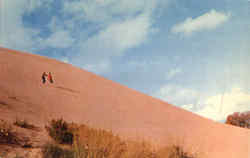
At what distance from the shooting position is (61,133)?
27.3 ft

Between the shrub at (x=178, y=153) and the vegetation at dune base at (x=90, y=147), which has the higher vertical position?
the vegetation at dune base at (x=90, y=147)

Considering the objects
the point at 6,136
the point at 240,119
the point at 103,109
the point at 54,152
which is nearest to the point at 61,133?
the point at 6,136

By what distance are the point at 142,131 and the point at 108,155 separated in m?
9.03

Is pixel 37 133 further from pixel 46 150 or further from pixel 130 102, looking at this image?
pixel 130 102

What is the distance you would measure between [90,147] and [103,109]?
1222 cm

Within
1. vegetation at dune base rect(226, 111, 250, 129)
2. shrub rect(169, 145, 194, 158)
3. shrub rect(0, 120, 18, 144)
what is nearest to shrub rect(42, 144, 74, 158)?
shrub rect(0, 120, 18, 144)

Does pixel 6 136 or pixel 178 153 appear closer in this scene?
pixel 6 136

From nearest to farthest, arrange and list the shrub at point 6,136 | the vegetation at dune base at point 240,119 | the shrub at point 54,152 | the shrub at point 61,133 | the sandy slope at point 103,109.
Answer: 1. the shrub at point 54,152
2. the shrub at point 6,136
3. the shrub at point 61,133
4. the sandy slope at point 103,109
5. the vegetation at dune base at point 240,119

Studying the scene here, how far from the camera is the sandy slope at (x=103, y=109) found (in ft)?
43.8

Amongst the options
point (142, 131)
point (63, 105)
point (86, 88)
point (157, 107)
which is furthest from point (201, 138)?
point (86, 88)

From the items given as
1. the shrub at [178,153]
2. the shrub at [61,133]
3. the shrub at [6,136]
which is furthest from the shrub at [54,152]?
the shrub at [178,153]

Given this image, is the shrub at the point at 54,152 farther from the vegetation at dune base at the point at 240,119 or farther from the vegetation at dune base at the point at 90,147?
the vegetation at dune base at the point at 240,119

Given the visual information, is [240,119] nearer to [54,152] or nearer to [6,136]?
[54,152]

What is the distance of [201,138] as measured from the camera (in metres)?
16.6
